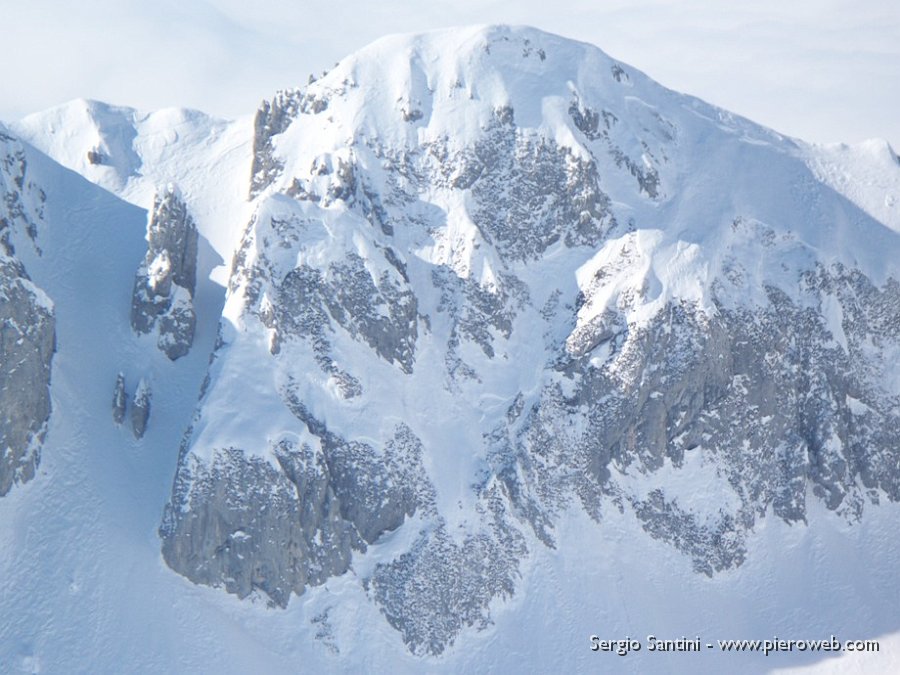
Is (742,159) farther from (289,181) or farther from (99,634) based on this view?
(99,634)

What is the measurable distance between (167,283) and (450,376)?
27.7 metres

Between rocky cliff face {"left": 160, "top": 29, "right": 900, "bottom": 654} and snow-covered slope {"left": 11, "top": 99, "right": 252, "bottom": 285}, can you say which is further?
snow-covered slope {"left": 11, "top": 99, "right": 252, "bottom": 285}

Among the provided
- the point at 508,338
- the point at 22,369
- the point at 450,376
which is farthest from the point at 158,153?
the point at 508,338

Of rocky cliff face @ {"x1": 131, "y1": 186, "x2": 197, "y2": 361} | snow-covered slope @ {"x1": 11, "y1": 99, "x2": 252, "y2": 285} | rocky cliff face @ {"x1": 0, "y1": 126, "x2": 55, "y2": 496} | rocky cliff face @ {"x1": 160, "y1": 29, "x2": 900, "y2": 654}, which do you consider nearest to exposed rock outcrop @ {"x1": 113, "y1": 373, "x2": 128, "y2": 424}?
rocky cliff face @ {"x1": 0, "y1": 126, "x2": 55, "y2": 496}

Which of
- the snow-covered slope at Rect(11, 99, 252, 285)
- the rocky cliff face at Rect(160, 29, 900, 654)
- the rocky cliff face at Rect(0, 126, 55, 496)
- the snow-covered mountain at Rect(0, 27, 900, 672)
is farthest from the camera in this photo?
the snow-covered slope at Rect(11, 99, 252, 285)

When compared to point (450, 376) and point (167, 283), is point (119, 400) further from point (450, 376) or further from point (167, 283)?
point (450, 376)

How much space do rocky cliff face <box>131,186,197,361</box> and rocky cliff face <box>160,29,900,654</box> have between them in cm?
634

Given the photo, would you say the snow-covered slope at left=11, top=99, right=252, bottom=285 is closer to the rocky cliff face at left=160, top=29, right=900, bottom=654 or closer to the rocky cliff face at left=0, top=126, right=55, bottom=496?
the rocky cliff face at left=160, top=29, right=900, bottom=654

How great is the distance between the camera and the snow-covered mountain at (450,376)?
376 feet

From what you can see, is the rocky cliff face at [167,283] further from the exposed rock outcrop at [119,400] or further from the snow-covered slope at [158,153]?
the exposed rock outcrop at [119,400]

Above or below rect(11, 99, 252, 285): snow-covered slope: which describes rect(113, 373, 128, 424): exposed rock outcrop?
below

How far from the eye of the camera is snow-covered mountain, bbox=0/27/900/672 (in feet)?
376

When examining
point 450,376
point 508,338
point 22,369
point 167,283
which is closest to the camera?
point 22,369

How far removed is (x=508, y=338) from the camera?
134m
